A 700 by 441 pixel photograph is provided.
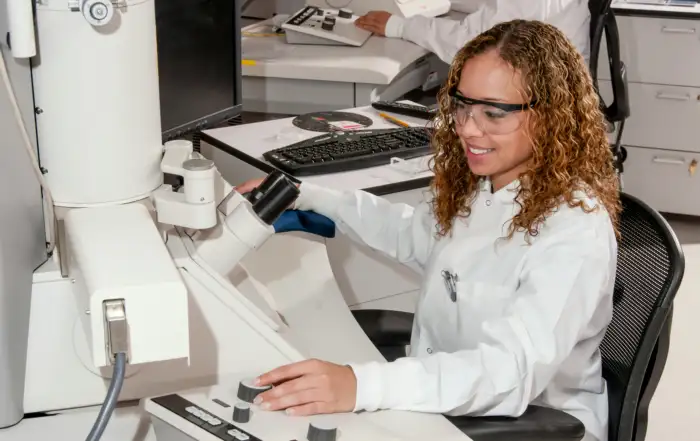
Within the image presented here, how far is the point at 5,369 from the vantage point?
103 cm

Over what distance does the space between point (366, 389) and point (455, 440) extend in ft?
0.39

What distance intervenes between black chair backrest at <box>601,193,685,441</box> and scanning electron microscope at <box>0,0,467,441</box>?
36 centimetres

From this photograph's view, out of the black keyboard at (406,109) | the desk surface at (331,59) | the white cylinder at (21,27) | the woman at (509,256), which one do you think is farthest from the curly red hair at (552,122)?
the desk surface at (331,59)

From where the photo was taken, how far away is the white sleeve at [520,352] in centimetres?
112

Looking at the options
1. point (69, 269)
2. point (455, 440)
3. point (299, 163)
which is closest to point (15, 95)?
point (69, 269)

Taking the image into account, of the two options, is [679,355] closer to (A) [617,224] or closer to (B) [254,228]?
(A) [617,224]

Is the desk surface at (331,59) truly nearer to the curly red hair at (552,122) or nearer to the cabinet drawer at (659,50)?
the cabinet drawer at (659,50)

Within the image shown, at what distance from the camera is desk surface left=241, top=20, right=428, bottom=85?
8.39 feet

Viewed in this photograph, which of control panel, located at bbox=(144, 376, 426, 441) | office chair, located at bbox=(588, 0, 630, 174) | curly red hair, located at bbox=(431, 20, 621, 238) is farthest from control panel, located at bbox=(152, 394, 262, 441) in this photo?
office chair, located at bbox=(588, 0, 630, 174)

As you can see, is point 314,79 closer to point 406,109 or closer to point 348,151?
point 406,109

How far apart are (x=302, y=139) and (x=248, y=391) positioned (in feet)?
3.53

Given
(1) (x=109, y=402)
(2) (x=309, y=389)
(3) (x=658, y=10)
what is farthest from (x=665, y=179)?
(1) (x=109, y=402)

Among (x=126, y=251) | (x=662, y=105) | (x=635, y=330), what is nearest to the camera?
(x=126, y=251)

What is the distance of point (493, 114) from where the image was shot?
127cm
